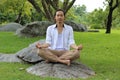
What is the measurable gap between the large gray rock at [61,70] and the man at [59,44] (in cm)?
18

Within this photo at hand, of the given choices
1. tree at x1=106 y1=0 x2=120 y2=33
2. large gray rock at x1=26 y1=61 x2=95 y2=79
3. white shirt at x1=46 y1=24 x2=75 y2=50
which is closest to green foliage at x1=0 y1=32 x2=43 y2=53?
white shirt at x1=46 y1=24 x2=75 y2=50

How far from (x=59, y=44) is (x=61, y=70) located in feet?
2.84

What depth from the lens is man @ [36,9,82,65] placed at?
904cm

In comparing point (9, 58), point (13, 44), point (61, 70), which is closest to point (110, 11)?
point (13, 44)

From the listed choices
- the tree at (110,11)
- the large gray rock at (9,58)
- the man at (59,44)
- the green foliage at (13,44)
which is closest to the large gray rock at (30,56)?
the large gray rock at (9,58)

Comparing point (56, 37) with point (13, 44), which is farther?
point (13, 44)

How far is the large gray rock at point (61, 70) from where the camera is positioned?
8602 mm

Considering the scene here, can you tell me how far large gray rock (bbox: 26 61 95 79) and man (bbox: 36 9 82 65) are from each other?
178 mm

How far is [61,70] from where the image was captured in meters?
8.76

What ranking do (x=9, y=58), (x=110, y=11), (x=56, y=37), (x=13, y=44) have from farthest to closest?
(x=110, y=11) → (x=13, y=44) → (x=9, y=58) → (x=56, y=37)

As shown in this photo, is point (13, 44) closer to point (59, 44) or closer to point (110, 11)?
point (59, 44)

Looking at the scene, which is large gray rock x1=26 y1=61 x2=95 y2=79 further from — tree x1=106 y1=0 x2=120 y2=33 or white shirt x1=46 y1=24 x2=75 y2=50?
tree x1=106 y1=0 x2=120 y2=33

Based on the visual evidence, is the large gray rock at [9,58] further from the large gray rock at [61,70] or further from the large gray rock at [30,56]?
the large gray rock at [61,70]

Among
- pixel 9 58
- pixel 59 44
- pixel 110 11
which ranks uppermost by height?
pixel 110 11
